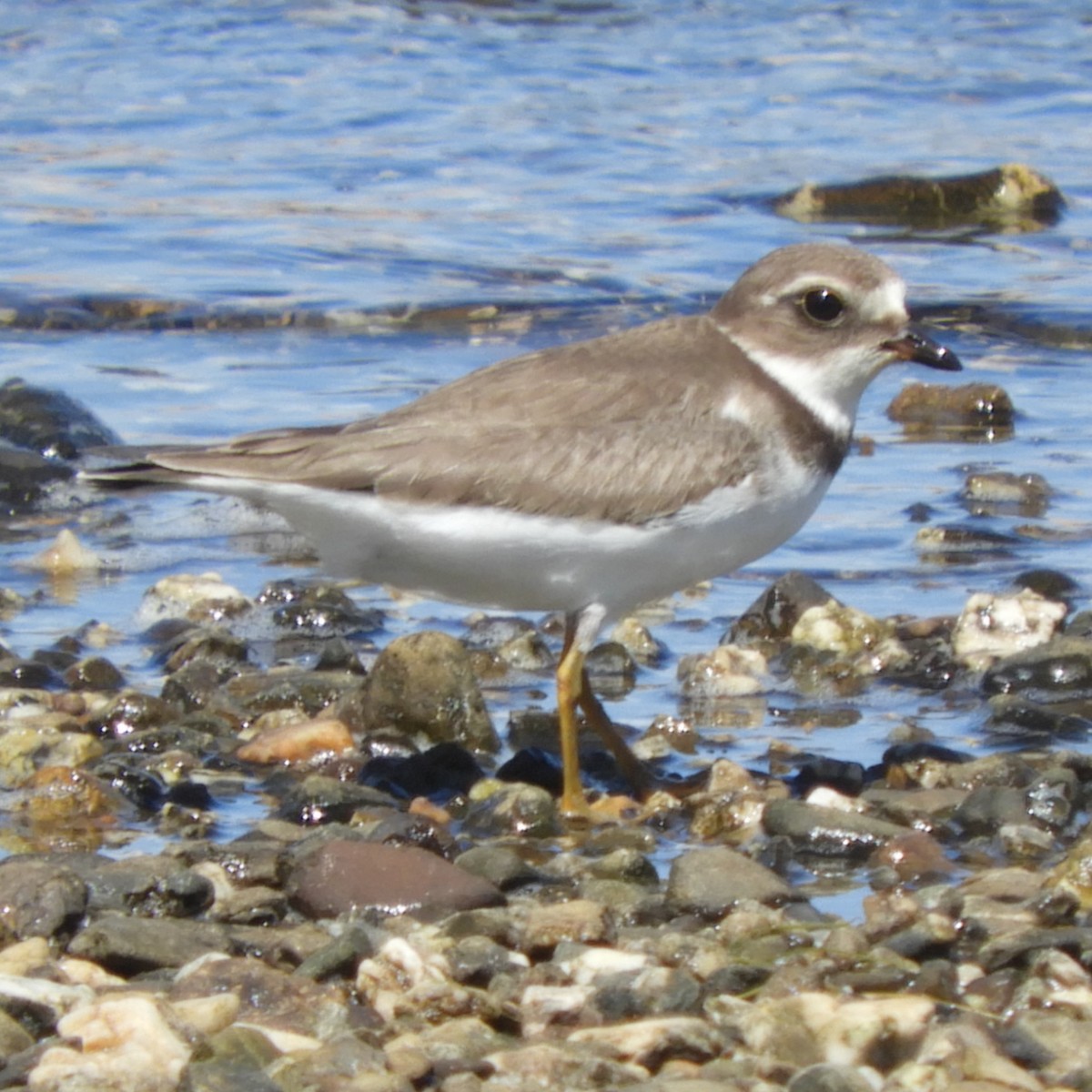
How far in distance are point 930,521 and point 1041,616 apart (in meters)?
1.62

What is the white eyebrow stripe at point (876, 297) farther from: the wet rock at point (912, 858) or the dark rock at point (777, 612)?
the wet rock at point (912, 858)

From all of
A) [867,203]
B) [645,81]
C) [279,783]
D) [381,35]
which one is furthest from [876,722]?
[381,35]

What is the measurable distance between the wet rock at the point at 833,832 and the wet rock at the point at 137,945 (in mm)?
1530

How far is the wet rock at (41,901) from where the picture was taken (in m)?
4.32

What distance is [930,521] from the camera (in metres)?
8.22

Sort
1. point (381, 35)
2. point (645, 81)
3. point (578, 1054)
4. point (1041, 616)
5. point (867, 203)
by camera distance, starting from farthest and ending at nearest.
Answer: point (381, 35)
point (645, 81)
point (867, 203)
point (1041, 616)
point (578, 1054)

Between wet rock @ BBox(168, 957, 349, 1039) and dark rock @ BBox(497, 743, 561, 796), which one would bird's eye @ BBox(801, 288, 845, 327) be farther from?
wet rock @ BBox(168, 957, 349, 1039)

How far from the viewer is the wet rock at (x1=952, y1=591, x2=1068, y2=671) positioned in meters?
6.52

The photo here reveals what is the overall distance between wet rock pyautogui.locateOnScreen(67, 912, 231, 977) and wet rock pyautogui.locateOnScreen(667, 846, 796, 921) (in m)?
1.05

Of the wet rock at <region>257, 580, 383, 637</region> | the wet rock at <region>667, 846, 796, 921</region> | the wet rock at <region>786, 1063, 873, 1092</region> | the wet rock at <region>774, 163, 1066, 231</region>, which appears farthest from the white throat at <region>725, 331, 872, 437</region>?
the wet rock at <region>774, 163, 1066, 231</region>

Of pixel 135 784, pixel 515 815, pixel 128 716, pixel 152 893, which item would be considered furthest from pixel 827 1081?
pixel 128 716

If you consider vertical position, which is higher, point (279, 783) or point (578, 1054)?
point (578, 1054)

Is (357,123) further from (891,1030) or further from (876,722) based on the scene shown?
(891,1030)

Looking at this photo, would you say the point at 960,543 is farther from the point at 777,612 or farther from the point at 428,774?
the point at 428,774
